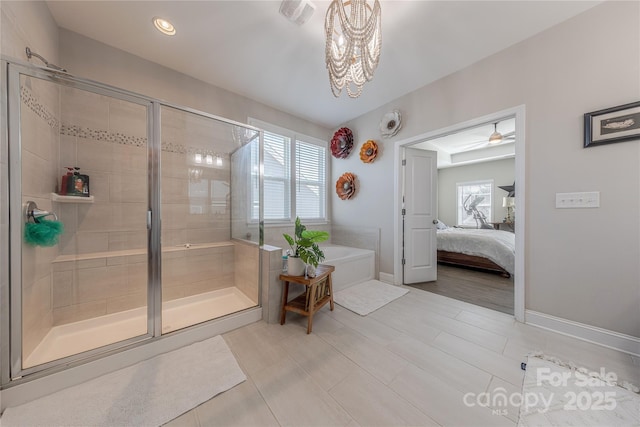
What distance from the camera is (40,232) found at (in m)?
1.30

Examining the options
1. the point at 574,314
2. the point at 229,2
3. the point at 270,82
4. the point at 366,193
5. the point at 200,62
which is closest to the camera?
the point at 229,2

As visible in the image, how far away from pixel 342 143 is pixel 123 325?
350cm

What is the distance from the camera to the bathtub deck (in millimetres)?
1472

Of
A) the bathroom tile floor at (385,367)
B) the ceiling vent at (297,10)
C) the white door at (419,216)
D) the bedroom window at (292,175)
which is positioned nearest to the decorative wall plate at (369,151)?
the white door at (419,216)

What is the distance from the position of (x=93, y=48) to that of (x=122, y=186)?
1275mm

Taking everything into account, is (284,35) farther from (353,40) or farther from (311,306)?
(311,306)

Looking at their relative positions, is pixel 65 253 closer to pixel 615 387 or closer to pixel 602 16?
pixel 615 387

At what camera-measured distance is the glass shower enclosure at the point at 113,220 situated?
131cm

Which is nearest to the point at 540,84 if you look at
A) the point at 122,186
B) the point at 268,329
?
the point at 268,329

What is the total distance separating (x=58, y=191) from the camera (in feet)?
5.78

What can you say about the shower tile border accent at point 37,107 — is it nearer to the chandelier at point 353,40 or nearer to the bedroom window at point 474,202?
the chandelier at point 353,40

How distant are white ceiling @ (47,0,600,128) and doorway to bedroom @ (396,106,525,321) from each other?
686 mm

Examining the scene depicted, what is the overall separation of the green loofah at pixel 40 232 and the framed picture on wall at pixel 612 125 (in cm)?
394

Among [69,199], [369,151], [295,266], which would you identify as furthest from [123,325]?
[369,151]
